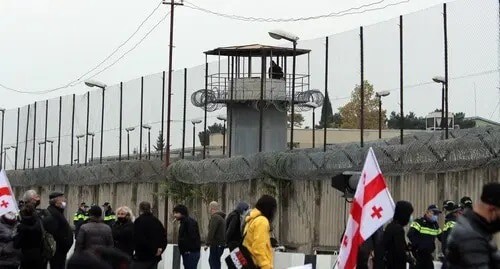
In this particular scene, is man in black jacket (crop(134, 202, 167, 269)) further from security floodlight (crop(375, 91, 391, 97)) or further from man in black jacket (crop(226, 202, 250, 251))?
security floodlight (crop(375, 91, 391, 97))

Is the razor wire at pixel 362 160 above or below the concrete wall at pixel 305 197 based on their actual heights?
above

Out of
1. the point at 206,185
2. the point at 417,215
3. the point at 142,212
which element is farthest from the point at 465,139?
the point at 206,185

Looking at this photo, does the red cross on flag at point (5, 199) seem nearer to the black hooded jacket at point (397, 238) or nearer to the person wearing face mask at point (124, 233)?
the person wearing face mask at point (124, 233)

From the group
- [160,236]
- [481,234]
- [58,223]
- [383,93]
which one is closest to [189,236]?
[160,236]

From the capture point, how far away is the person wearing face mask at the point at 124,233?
2083 centimetres

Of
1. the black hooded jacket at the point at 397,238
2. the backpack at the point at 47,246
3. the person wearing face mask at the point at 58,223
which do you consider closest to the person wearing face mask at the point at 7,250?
the backpack at the point at 47,246

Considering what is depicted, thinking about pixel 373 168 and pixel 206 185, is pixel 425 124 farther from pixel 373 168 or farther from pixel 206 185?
pixel 373 168

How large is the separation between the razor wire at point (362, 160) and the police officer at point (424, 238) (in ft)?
12.5

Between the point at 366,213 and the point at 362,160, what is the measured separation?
15588 millimetres

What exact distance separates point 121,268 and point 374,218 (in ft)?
19.0

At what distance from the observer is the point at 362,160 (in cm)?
2931

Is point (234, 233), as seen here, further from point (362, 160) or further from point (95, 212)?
point (362, 160)

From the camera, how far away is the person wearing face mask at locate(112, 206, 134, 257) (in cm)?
2083

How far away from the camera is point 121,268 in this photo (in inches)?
330
